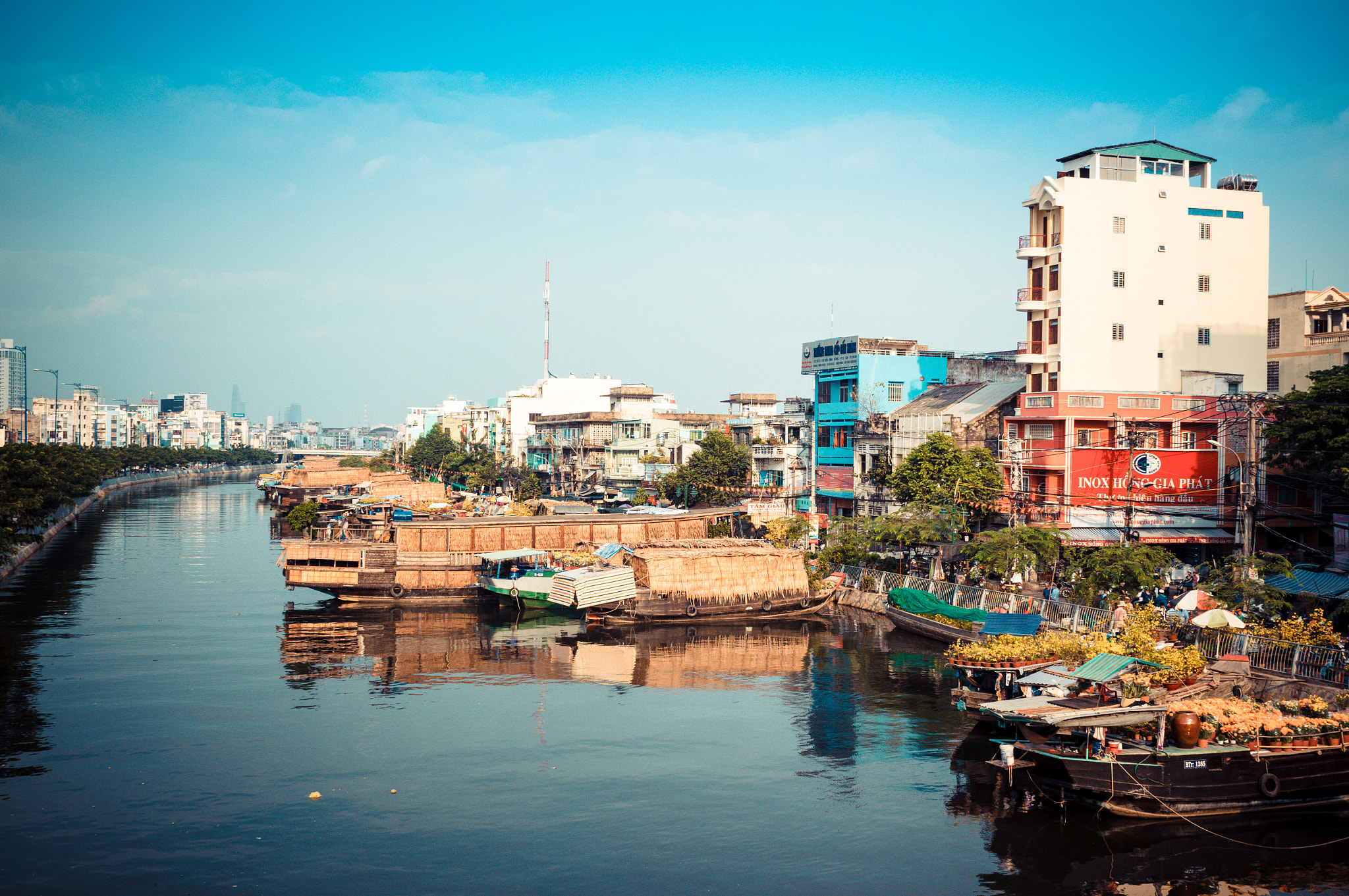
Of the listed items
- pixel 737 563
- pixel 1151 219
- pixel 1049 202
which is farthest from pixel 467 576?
pixel 1151 219

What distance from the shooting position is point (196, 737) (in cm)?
2964

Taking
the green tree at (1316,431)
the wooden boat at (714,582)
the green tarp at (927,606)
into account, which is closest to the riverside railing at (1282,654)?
the green tree at (1316,431)

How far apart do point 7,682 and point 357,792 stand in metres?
18.5

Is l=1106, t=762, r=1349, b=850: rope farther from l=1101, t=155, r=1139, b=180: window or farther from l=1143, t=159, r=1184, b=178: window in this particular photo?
l=1143, t=159, r=1184, b=178: window

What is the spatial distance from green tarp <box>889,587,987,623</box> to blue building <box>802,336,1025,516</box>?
72.4 feet

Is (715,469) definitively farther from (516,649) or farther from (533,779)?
(533,779)

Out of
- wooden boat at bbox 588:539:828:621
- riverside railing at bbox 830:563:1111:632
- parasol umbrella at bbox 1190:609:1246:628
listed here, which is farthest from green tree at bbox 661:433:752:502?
parasol umbrella at bbox 1190:609:1246:628

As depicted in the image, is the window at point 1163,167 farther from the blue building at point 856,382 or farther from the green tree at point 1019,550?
the green tree at point 1019,550

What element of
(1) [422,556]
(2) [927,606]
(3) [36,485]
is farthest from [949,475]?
(3) [36,485]

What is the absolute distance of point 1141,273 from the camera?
55875mm

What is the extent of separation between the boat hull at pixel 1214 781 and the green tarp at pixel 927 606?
17434 millimetres

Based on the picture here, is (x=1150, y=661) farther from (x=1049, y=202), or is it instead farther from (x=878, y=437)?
(x=878, y=437)

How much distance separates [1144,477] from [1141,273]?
13.5m

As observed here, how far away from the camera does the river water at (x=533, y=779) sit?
21.5 metres
